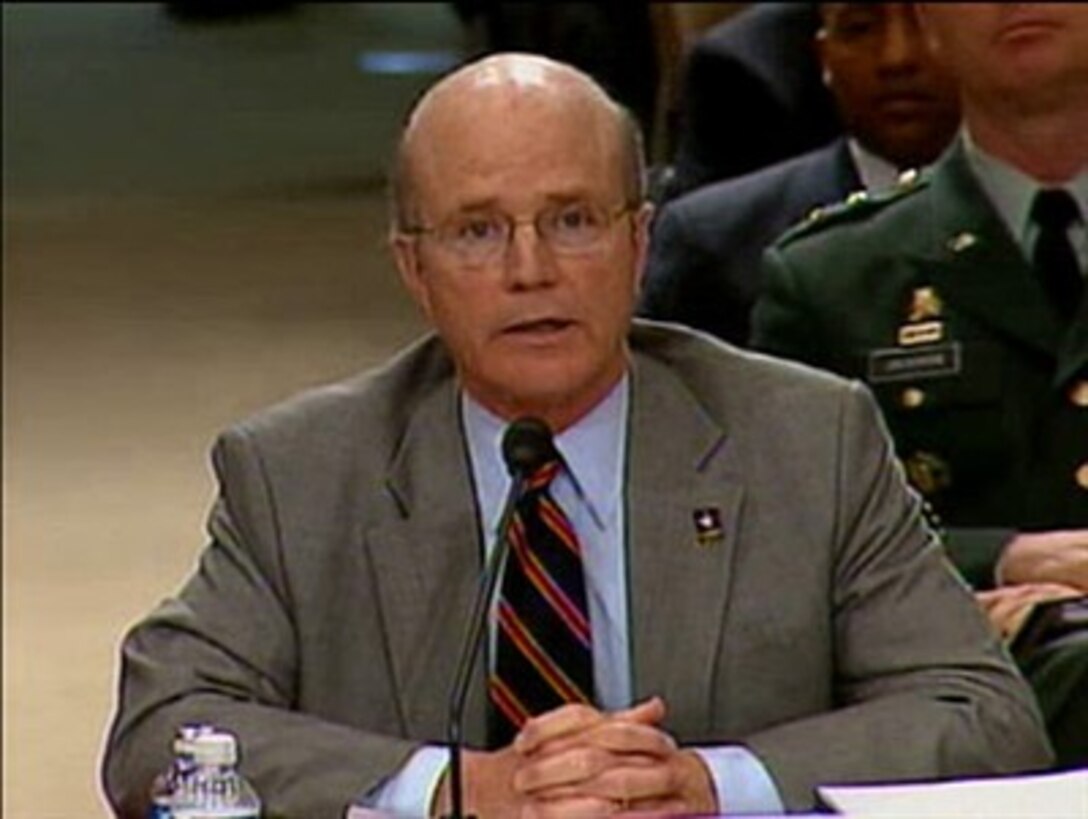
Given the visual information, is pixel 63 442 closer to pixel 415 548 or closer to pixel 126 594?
pixel 126 594

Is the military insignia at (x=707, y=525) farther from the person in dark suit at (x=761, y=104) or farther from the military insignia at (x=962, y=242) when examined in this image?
the person in dark suit at (x=761, y=104)

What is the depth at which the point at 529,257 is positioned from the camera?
7.20 feet

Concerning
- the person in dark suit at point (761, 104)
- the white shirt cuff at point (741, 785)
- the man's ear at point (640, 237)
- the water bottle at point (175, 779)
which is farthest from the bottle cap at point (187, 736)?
the person in dark suit at point (761, 104)

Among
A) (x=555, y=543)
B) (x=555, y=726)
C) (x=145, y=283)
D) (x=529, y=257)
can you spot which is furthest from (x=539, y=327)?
(x=145, y=283)

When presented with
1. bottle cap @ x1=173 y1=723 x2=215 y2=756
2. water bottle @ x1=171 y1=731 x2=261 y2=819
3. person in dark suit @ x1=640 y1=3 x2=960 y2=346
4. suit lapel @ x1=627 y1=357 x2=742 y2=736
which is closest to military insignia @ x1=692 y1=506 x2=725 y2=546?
suit lapel @ x1=627 y1=357 x2=742 y2=736

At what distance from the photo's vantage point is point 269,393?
20.3ft

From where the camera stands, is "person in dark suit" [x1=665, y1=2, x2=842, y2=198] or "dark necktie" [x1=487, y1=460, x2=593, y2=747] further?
"person in dark suit" [x1=665, y1=2, x2=842, y2=198]

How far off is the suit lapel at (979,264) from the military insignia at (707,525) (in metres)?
0.55

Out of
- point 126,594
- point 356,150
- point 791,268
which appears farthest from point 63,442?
point 791,268

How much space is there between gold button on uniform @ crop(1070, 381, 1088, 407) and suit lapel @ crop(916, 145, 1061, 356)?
0.03m

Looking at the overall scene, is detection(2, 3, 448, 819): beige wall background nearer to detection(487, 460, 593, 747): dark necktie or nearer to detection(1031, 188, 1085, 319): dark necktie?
detection(487, 460, 593, 747): dark necktie

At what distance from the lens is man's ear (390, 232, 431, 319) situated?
89.0 inches

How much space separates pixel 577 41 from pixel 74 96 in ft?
15.2

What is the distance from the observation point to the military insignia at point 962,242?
277cm
